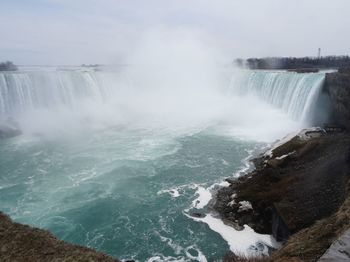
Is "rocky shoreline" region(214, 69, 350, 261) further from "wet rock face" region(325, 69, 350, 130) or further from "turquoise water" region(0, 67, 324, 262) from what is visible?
"wet rock face" region(325, 69, 350, 130)

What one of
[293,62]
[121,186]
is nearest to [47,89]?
[121,186]

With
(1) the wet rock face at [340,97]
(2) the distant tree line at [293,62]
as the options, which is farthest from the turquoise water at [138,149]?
(2) the distant tree line at [293,62]

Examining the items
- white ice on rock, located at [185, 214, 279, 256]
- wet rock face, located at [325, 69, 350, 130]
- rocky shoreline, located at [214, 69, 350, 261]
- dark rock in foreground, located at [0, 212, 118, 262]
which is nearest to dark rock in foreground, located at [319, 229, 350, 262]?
rocky shoreline, located at [214, 69, 350, 261]

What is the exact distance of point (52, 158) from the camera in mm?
20219

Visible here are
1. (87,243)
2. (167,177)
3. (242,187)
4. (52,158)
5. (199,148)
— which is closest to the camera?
(87,243)

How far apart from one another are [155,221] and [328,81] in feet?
55.3

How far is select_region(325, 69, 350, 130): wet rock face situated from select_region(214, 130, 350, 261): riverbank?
372 cm

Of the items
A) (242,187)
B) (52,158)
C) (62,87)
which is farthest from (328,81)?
(62,87)

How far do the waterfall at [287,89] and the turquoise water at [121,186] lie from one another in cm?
609

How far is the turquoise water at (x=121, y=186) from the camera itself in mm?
11508

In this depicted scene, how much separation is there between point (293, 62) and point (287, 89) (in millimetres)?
29021

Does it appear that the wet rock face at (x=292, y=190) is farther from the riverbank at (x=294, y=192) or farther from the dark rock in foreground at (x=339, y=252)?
the dark rock in foreground at (x=339, y=252)

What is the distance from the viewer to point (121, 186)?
15.9m

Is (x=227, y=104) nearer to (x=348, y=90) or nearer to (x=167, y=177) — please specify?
(x=348, y=90)
